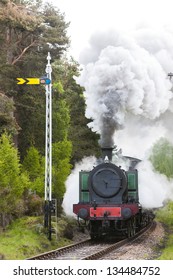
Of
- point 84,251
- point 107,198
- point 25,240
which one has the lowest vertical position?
point 84,251

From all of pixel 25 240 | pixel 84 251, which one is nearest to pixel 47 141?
pixel 25 240

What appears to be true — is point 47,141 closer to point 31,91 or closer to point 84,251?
point 84,251

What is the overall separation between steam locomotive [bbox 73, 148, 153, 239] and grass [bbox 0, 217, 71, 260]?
4.85 feet

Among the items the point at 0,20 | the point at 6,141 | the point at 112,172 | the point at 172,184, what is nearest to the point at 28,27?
the point at 0,20

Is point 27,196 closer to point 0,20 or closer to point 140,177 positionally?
point 140,177

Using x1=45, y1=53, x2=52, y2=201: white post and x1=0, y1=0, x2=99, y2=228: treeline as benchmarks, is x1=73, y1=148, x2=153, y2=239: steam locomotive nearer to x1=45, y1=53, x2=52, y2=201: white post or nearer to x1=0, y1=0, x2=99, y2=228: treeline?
x1=45, y1=53, x2=52, y2=201: white post

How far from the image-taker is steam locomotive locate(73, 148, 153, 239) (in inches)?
722

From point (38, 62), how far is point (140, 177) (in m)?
7.70

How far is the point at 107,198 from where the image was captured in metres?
18.8

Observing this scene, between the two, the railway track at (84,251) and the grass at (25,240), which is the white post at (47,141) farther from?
the railway track at (84,251)

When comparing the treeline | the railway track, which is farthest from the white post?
the treeline

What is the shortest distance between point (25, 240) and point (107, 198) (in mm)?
3613

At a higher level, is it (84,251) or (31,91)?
(31,91)

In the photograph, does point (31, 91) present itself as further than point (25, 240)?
Yes
